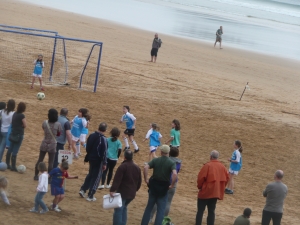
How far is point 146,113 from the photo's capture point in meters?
21.3

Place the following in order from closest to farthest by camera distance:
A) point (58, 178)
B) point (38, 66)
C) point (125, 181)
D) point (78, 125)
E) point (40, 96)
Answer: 1. point (125, 181)
2. point (58, 178)
3. point (78, 125)
4. point (40, 96)
5. point (38, 66)

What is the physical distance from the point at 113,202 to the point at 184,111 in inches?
498

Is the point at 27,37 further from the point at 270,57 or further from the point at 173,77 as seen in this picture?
the point at 270,57

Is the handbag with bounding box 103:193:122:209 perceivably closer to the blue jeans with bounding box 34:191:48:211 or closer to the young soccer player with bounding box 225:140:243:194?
the blue jeans with bounding box 34:191:48:211

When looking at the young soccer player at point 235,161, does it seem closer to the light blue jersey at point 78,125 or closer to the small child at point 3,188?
the light blue jersey at point 78,125

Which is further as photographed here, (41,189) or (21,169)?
(21,169)

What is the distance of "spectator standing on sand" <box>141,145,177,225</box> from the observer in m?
10.6

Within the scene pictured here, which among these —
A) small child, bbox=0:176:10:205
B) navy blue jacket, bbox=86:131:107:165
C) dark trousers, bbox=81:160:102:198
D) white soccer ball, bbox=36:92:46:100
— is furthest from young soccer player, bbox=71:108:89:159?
white soccer ball, bbox=36:92:46:100

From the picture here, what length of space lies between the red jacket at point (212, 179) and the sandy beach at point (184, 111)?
1.39 meters

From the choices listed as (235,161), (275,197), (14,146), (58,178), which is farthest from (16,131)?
(275,197)

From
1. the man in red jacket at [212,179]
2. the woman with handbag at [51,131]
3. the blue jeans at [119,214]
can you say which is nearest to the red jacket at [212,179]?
the man in red jacket at [212,179]

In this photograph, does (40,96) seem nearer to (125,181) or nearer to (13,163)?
(13,163)

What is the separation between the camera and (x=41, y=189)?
34.7ft

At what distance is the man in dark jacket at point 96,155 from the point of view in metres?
11.8
